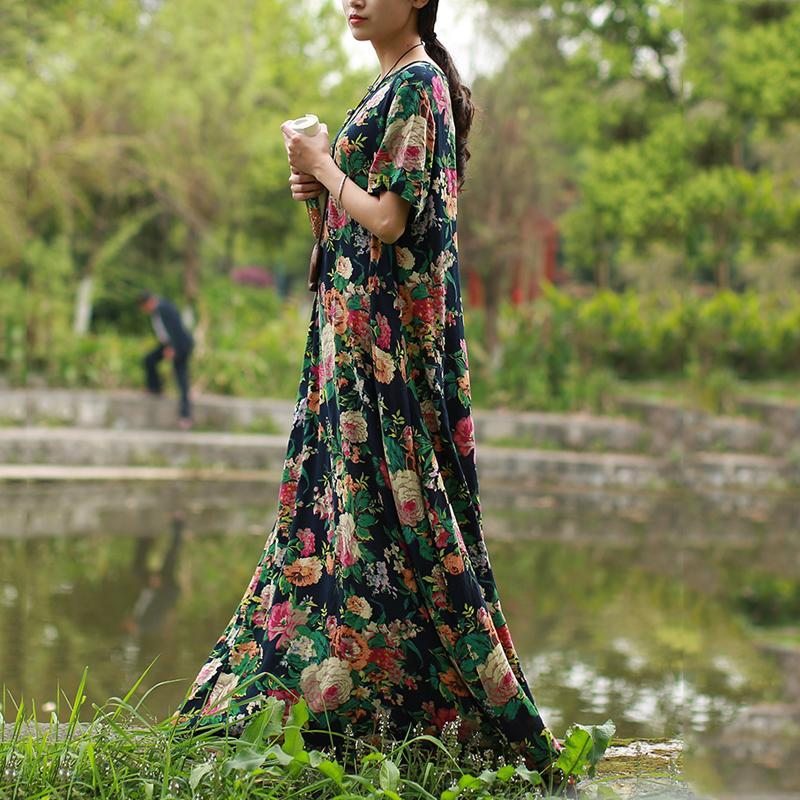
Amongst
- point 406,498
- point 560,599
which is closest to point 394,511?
point 406,498

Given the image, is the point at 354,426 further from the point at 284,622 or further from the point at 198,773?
the point at 198,773

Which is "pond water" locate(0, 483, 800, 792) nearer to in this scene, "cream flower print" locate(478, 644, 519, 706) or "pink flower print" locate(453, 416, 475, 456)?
"cream flower print" locate(478, 644, 519, 706)

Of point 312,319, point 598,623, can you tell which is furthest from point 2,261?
point 312,319

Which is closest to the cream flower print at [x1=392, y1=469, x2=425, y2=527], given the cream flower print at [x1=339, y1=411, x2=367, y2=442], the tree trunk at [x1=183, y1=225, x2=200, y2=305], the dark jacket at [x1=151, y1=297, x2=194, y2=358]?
the cream flower print at [x1=339, y1=411, x2=367, y2=442]

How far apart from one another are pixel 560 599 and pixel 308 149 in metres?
4.40

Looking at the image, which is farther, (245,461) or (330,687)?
(245,461)

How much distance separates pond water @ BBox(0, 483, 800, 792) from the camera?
317 centimetres

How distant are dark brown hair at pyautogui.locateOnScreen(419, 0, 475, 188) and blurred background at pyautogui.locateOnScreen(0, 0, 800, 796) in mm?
790

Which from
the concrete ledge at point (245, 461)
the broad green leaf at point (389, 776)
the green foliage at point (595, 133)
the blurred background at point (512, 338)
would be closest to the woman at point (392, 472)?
the broad green leaf at point (389, 776)

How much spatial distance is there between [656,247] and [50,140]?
741 centimetres

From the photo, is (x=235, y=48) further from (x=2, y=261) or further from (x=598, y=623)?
(x=598, y=623)

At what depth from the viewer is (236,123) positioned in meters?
16.9

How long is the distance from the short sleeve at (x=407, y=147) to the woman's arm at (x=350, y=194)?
0.03 metres

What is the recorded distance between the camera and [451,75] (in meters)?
2.89
